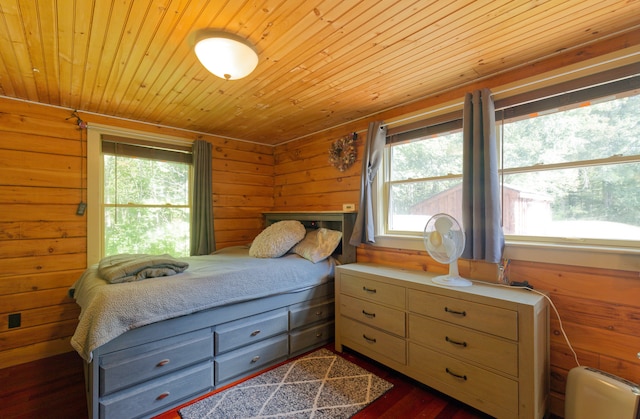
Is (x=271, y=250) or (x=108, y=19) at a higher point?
(x=108, y=19)

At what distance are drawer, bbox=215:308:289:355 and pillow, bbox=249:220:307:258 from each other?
1.85 feet

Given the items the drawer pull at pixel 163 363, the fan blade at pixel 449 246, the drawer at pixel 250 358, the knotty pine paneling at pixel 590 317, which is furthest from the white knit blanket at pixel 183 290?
the knotty pine paneling at pixel 590 317

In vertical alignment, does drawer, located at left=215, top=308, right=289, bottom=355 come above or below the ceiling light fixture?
below

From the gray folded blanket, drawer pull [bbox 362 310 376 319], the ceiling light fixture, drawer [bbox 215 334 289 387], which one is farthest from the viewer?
drawer pull [bbox 362 310 376 319]

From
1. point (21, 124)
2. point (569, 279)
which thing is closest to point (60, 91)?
point (21, 124)

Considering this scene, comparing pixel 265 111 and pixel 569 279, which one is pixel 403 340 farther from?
pixel 265 111

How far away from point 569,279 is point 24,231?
12.9 ft

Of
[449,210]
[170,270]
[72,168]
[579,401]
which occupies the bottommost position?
[579,401]

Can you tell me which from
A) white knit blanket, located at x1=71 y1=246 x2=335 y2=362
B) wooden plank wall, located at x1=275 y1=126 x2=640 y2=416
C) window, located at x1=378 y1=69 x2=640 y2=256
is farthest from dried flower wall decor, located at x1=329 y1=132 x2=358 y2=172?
wooden plank wall, located at x1=275 y1=126 x2=640 y2=416

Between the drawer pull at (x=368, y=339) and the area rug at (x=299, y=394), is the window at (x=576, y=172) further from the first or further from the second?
the area rug at (x=299, y=394)

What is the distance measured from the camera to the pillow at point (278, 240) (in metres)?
2.68

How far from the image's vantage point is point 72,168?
255cm

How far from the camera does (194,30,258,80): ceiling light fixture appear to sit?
1.46 metres

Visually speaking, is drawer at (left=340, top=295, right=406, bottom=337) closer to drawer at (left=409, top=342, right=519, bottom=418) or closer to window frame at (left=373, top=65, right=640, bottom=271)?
drawer at (left=409, top=342, right=519, bottom=418)
